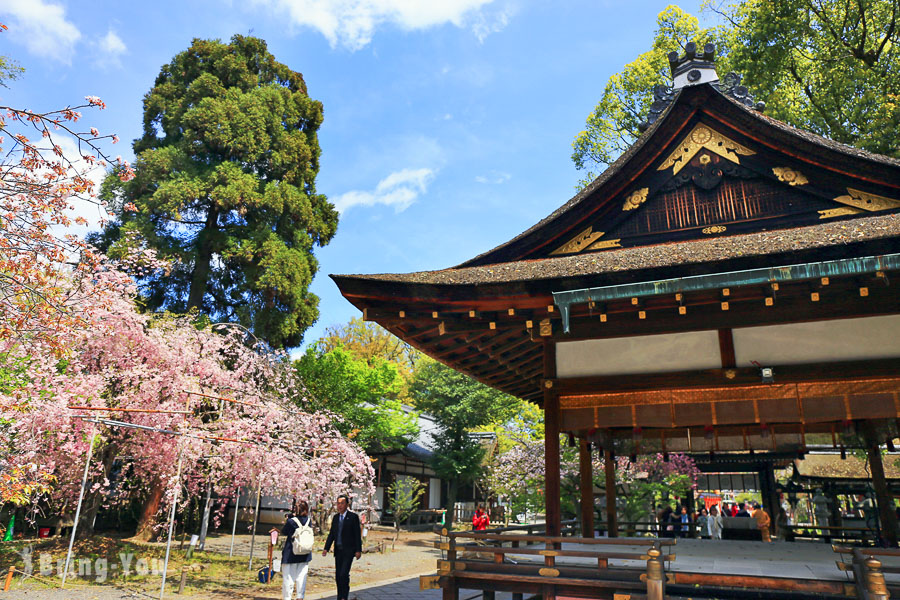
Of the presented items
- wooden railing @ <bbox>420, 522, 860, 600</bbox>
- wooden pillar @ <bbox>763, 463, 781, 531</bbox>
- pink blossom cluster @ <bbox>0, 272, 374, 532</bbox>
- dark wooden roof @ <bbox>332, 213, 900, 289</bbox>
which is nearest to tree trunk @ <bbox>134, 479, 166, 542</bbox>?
pink blossom cluster @ <bbox>0, 272, 374, 532</bbox>

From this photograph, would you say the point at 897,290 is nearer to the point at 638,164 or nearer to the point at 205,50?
the point at 638,164

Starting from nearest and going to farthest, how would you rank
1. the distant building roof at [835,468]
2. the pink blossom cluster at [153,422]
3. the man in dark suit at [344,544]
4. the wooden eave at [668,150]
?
1. the wooden eave at [668,150]
2. the man in dark suit at [344,544]
3. the pink blossom cluster at [153,422]
4. the distant building roof at [835,468]

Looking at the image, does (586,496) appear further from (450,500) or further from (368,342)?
(368,342)

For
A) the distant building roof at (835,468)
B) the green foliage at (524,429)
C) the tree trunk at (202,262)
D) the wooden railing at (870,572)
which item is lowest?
the wooden railing at (870,572)

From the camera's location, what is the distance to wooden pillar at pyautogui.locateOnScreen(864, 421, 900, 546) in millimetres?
9234

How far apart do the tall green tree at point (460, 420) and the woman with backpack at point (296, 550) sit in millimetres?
16360

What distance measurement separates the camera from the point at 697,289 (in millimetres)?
5672

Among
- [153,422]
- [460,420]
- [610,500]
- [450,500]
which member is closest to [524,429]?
[460,420]

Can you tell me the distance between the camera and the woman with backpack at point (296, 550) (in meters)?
8.09

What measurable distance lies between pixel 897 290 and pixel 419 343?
18.3ft

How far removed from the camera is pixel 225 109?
2144 cm

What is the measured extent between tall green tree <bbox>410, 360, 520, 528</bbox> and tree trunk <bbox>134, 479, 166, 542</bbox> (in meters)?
11.8

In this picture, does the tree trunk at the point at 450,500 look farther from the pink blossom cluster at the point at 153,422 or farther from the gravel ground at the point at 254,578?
the pink blossom cluster at the point at 153,422

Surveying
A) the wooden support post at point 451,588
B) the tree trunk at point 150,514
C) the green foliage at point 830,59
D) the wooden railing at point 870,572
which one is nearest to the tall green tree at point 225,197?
the tree trunk at point 150,514
